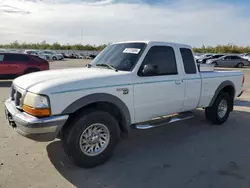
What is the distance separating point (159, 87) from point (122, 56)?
884mm

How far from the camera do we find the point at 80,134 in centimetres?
376

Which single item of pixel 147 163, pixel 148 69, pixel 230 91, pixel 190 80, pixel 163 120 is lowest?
pixel 147 163

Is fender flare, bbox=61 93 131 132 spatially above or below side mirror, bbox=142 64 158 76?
below

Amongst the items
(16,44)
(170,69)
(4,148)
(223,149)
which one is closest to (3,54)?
(4,148)

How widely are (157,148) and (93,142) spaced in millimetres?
1404

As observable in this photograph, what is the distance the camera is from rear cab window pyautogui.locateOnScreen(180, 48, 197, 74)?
17.6 feet

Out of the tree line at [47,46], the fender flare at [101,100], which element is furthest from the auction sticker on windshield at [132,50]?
the tree line at [47,46]

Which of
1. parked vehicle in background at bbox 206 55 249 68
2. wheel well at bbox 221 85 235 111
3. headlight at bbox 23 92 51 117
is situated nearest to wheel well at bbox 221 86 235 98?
wheel well at bbox 221 85 235 111

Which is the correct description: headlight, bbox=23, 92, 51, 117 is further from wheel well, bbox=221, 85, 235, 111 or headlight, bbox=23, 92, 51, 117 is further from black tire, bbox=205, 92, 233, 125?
wheel well, bbox=221, 85, 235, 111

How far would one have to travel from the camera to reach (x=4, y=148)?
4613 millimetres

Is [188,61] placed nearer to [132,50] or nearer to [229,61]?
[132,50]

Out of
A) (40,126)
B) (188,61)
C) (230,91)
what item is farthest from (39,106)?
(230,91)

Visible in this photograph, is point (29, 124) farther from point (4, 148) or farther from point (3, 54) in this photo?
point (3, 54)

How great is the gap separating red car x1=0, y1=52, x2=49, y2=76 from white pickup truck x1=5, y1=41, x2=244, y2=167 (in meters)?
10.1
